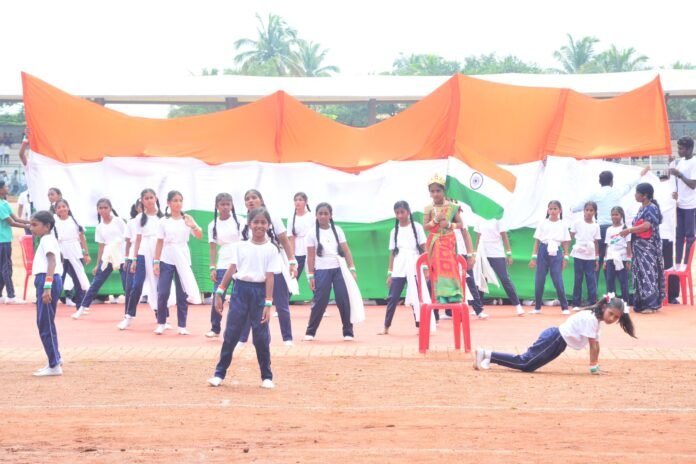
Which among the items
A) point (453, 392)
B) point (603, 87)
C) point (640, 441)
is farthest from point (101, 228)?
point (603, 87)

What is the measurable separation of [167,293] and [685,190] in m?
8.13

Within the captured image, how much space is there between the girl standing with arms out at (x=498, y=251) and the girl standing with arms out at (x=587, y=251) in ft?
3.13

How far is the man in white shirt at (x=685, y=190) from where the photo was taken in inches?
693

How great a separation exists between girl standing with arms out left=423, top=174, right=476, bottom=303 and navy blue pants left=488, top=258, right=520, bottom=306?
378cm

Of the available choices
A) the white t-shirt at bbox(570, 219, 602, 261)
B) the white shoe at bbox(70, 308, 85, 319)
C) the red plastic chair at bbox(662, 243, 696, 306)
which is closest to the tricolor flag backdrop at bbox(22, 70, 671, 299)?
the white t-shirt at bbox(570, 219, 602, 261)

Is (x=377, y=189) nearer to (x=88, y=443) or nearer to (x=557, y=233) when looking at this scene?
(x=557, y=233)

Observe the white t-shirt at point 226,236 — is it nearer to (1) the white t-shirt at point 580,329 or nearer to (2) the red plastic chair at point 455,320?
(2) the red plastic chair at point 455,320

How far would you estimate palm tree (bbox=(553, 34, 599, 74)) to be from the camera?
7100 cm

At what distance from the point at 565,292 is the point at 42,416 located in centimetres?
1100

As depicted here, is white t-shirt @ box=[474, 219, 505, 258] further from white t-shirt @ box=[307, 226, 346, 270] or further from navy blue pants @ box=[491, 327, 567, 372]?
navy blue pants @ box=[491, 327, 567, 372]

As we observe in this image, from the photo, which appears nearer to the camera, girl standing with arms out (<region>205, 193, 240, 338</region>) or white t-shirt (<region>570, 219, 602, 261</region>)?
girl standing with arms out (<region>205, 193, 240, 338</region>)

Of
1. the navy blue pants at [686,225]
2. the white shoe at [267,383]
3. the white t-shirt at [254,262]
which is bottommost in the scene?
the white shoe at [267,383]

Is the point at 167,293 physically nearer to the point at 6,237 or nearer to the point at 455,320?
the point at 455,320

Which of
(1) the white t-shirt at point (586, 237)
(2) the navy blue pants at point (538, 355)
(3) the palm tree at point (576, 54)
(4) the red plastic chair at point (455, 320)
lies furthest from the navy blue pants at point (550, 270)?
(3) the palm tree at point (576, 54)
